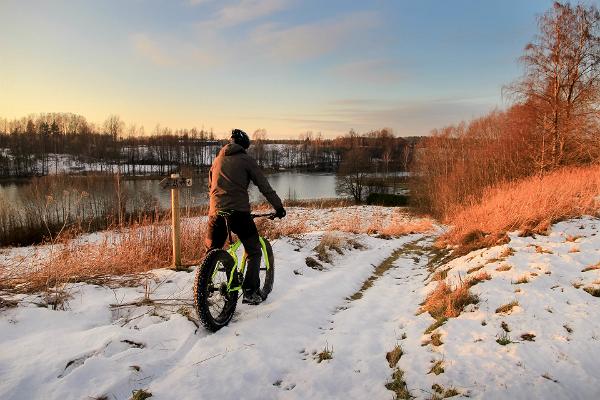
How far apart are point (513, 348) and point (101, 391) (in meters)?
3.22

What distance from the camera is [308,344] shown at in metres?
3.60

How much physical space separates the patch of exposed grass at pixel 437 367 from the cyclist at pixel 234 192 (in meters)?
2.10

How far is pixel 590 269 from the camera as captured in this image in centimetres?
468

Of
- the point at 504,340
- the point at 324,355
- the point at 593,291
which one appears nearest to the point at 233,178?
the point at 324,355

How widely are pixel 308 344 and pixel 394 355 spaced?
0.84 metres

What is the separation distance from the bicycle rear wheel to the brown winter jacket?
0.53 m

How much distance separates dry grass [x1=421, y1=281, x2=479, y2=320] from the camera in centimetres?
402

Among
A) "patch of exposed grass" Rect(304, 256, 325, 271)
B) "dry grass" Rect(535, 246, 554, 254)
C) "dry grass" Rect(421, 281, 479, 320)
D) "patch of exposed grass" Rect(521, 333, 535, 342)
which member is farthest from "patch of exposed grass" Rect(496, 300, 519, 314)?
"patch of exposed grass" Rect(304, 256, 325, 271)

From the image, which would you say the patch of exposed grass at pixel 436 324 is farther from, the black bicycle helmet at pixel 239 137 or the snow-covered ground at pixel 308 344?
the black bicycle helmet at pixel 239 137

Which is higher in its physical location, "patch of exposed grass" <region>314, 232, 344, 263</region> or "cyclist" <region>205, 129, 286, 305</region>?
"cyclist" <region>205, 129, 286, 305</region>

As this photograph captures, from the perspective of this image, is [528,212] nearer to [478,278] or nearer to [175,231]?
[478,278]

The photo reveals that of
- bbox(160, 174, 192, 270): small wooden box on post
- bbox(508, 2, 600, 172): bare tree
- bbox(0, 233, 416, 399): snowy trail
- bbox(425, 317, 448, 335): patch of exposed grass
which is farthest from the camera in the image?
bbox(508, 2, 600, 172): bare tree

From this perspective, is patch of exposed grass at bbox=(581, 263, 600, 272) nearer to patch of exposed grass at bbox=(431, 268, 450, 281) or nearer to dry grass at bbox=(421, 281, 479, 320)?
dry grass at bbox=(421, 281, 479, 320)

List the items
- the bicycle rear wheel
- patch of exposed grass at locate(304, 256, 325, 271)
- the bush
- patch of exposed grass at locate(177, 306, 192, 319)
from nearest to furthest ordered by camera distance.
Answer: the bicycle rear wheel, patch of exposed grass at locate(177, 306, 192, 319), patch of exposed grass at locate(304, 256, 325, 271), the bush
